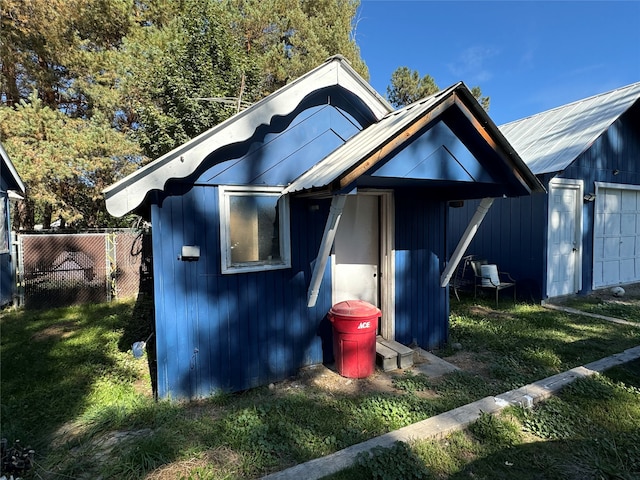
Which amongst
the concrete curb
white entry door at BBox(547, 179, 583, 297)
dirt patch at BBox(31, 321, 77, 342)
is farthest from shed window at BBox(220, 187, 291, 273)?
white entry door at BBox(547, 179, 583, 297)

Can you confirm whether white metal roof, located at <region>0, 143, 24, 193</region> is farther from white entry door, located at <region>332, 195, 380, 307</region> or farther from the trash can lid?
the trash can lid

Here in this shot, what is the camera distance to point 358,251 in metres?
4.64

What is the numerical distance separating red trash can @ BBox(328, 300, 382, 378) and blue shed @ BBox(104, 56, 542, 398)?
34 centimetres

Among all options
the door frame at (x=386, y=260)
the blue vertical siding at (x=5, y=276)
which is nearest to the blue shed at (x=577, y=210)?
the door frame at (x=386, y=260)

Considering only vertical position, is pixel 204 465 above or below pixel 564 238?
below

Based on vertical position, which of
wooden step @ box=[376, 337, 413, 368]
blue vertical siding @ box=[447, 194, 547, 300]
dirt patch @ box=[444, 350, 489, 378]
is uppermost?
blue vertical siding @ box=[447, 194, 547, 300]

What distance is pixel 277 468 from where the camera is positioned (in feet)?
8.27

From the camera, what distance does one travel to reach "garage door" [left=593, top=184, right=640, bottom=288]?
853cm

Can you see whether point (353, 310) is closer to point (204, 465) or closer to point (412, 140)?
point (412, 140)

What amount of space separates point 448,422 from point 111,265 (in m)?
8.86

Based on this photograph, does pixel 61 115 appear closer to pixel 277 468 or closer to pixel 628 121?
pixel 277 468

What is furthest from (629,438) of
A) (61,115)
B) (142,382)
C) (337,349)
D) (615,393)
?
(61,115)

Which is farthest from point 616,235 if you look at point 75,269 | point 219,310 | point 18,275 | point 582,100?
point 18,275

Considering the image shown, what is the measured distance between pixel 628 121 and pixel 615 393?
8.55m
